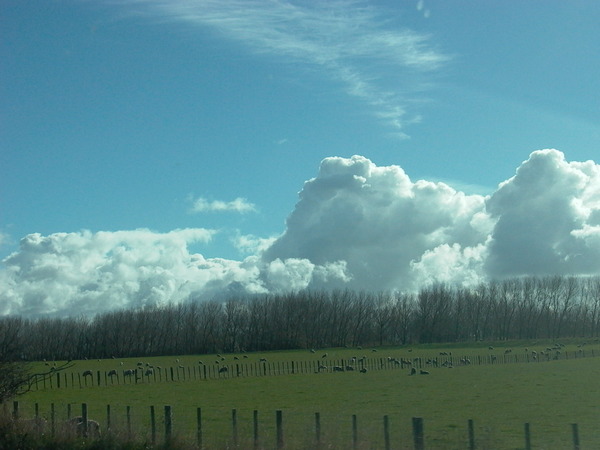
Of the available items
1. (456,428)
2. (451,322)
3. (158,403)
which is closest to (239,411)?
(158,403)

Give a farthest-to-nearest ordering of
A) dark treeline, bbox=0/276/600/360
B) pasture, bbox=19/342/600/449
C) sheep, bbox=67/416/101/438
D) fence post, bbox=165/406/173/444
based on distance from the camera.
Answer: dark treeline, bbox=0/276/600/360, sheep, bbox=67/416/101/438, pasture, bbox=19/342/600/449, fence post, bbox=165/406/173/444

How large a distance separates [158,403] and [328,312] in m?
135

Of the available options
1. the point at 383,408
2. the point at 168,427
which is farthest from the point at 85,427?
the point at 383,408

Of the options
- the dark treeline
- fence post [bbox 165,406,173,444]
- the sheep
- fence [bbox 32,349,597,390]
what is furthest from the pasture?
the dark treeline

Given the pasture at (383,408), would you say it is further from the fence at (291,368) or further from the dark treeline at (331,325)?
the dark treeline at (331,325)

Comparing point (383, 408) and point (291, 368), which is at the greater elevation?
point (383, 408)

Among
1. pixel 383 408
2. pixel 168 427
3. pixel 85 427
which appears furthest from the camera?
pixel 383 408

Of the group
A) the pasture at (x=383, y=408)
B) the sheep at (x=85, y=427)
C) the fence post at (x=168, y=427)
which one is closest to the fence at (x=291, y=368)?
the pasture at (x=383, y=408)

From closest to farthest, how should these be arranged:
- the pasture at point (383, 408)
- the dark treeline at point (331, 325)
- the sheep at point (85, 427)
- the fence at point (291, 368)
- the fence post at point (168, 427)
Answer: the fence post at point (168, 427) < the pasture at point (383, 408) < the sheep at point (85, 427) < the fence at point (291, 368) < the dark treeline at point (331, 325)

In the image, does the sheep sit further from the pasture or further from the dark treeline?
the dark treeline

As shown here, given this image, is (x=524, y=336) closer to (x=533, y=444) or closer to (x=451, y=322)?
(x=451, y=322)

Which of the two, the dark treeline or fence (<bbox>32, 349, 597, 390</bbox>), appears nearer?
fence (<bbox>32, 349, 597, 390</bbox>)

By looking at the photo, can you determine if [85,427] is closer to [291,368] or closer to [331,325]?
[291,368]

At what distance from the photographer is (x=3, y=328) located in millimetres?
22422
